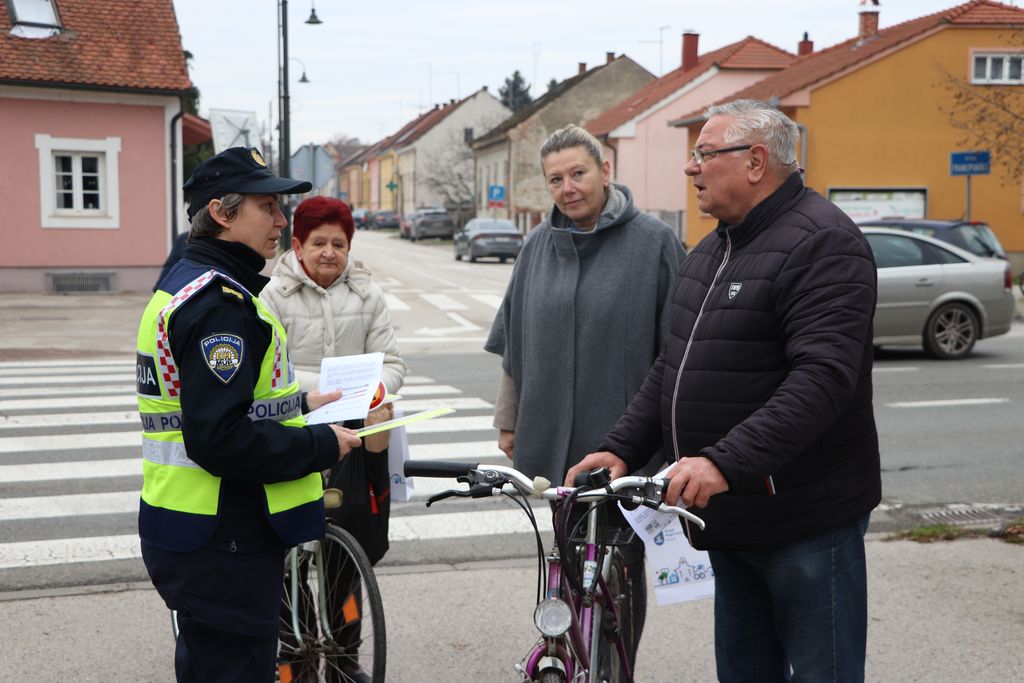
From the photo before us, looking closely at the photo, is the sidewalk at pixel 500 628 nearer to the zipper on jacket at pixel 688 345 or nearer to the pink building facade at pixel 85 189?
the zipper on jacket at pixel 688 345

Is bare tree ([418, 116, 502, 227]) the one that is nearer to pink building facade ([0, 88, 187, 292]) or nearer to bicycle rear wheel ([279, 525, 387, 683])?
pink building facade ([0, 88, 187, 292])

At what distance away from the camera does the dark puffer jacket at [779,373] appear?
255 centimetres

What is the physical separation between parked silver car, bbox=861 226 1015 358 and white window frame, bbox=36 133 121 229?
15843 millimetres

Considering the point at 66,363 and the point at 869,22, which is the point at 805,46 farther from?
the point at 66,363

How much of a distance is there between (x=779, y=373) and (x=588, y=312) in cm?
123

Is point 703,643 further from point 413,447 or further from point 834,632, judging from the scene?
point 413,447

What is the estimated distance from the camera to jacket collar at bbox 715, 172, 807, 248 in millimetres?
2842

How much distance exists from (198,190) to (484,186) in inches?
2705

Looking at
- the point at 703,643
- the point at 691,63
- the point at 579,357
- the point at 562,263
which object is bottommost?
the point at 703,643

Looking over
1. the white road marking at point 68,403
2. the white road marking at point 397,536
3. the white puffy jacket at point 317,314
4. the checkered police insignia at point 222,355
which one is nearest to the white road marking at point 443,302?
the white road marking at point 68,403

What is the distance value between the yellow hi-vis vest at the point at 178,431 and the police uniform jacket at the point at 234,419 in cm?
3

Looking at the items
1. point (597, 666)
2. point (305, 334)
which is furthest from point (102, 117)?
point (597, 666)

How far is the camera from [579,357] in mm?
3926

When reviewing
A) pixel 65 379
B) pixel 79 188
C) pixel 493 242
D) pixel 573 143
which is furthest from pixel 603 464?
pixel 493 242
